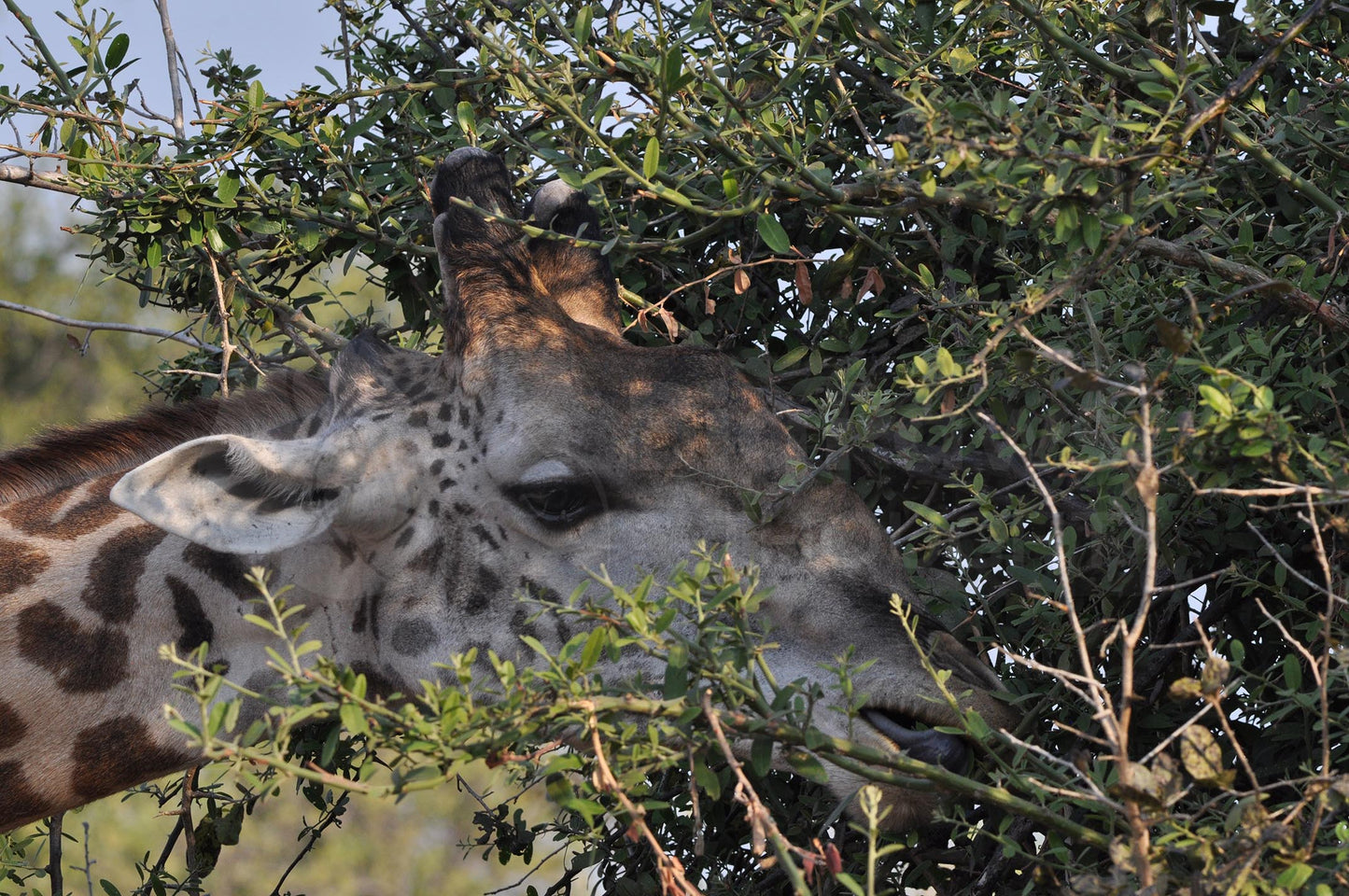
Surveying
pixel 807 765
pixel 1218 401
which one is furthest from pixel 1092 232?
pixel 807 765

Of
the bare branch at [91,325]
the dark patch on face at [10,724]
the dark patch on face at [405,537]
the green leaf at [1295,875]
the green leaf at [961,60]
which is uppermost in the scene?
the green leaf at [961,60]

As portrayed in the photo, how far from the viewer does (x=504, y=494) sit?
2.93 m

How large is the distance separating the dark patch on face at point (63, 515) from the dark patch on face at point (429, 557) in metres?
0.80

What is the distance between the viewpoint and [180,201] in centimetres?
341

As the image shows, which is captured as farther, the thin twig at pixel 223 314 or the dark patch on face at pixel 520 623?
the thin twig at pixel 223 314

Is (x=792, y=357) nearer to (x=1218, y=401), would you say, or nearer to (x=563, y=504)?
(x=563, y=504)

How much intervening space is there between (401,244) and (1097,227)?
1930mm

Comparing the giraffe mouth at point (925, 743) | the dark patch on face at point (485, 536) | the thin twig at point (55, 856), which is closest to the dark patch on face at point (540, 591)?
the dark patch on face at point (485, 536)

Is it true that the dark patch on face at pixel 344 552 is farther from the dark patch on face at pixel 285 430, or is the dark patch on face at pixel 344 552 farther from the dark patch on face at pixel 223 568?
the dark patch on face at pixel 285 430

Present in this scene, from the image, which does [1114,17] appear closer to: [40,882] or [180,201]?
[180,201]

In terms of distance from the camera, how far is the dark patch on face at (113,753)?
2.93m

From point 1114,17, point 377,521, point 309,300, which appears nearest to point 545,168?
point 309,300

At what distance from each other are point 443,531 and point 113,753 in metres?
0.89

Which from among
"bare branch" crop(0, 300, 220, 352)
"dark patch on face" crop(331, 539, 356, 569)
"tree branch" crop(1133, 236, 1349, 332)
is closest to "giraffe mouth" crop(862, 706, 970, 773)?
"tree branch" crop(1133, 236, 1349, 332)
